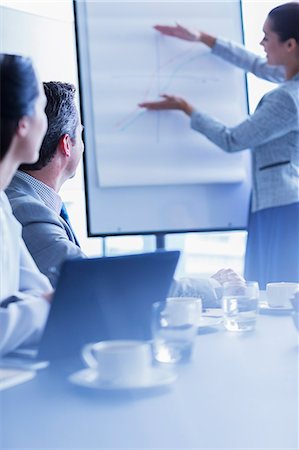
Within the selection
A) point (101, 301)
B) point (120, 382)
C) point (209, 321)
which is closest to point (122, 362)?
point (120, 382)

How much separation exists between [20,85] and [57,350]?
0.38 m

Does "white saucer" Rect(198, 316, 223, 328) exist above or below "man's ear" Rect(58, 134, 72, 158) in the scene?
below

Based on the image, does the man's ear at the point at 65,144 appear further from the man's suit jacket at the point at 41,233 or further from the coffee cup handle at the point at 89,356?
the coffee cup handle at the point at 89,356

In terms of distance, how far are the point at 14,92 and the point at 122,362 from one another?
419 millimetres

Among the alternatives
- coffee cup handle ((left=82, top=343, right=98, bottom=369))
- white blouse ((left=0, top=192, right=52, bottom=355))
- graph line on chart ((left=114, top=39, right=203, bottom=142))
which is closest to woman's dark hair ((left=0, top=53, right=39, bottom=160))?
white blouse ((left=0, top=192, right=52, bottom=355))

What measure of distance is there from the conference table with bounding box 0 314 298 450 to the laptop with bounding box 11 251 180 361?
55 mm

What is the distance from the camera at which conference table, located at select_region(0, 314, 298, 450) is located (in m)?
0.61

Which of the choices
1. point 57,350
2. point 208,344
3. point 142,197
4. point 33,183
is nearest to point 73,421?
point 57,350

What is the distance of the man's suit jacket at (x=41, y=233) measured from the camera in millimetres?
1300

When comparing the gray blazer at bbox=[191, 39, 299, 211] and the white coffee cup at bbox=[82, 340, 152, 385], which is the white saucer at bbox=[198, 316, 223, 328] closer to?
the white coffee cup at bbox=[82, 340, 152, 385]

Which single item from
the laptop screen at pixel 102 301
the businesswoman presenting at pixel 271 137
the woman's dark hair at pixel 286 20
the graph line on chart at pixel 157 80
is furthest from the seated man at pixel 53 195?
the woman's dark hair at pixel 286 20

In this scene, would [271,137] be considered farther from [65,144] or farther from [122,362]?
[122,362]

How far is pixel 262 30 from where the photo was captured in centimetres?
230

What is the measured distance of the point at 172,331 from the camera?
0.86 m
